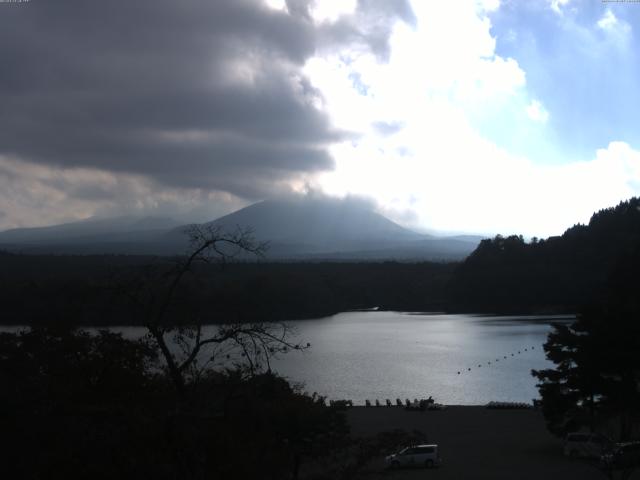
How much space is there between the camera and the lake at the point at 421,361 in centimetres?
1584

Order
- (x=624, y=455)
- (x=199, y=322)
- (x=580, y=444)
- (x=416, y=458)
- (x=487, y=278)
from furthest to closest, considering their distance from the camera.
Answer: (x=487, y=278), (x=580, y=444), (x=416, y=458), (x=624, y=455), (x=199, y=322)

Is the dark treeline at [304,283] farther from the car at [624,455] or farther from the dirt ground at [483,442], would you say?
the car at [624,455]

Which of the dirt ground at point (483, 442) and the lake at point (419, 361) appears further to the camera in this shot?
the lake at point (419, 361)

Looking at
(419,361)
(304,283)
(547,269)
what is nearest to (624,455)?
(419,361)

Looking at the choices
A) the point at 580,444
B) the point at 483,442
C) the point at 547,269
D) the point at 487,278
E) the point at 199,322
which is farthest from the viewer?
the point at 487,278

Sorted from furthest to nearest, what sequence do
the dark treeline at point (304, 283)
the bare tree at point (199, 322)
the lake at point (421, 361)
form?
1. the dark treeline at point (304, 283)
2. the lake at point (421, 361)
3. the bare tree at point (199, 322)

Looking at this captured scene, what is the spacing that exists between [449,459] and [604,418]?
2.24 metres

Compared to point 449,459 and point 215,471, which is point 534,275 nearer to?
point 449,459

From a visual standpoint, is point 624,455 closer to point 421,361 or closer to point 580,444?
point 580,444

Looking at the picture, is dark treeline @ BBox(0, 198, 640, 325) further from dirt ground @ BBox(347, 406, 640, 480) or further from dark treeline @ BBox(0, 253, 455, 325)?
dirt ground @ BBox(347, 406, 640, 480)

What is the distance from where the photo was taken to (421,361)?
20.7 meters

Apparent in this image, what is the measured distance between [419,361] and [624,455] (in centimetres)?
1513

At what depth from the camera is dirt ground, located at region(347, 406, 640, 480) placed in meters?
7.29

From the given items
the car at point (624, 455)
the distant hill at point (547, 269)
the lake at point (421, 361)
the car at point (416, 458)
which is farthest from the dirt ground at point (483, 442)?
the distant hill at point (547, 269)
